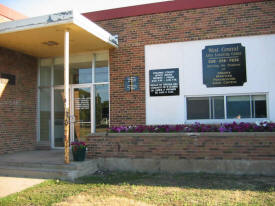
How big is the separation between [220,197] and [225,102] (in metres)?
3.75

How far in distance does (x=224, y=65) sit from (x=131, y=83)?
115 inches

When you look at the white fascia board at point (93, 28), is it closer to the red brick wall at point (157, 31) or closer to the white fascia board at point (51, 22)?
the white fascia board at point (51, 22)

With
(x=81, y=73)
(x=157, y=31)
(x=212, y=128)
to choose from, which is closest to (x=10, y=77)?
(x=81, y=73)

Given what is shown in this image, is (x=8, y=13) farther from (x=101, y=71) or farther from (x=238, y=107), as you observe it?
(x=238, y=107)

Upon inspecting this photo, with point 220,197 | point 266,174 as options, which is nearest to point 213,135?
point 266,174

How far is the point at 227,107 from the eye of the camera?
8016 mm

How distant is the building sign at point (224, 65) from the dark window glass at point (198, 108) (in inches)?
21.0

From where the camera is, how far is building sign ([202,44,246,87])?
7.95 meters

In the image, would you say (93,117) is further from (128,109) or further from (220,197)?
(220,197)

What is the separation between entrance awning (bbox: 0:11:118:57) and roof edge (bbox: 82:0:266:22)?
0.96m

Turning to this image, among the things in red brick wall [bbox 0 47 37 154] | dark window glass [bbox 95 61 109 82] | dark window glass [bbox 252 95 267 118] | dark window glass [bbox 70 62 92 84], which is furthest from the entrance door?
dark window glass [bbox 252 95 267 118]

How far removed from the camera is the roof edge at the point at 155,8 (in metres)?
8.19

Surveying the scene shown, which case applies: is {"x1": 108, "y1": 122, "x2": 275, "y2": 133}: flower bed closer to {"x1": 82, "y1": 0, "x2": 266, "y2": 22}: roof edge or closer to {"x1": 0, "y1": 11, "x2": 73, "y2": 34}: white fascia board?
{"x1": 0, "y1": 11, "x2": 73, "y2": 34}: white fascia board

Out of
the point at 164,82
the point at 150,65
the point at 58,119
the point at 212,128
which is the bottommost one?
the point at 212,128
